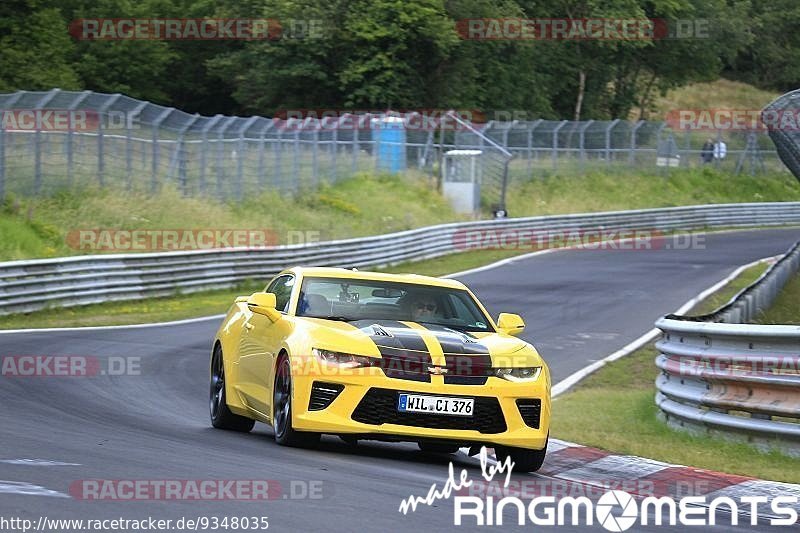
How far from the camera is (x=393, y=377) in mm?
9648

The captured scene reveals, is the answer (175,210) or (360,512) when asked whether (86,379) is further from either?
(175,210)

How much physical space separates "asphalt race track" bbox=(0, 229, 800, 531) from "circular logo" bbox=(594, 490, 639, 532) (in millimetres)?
133

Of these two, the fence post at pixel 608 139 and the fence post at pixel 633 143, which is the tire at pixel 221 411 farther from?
the fence post at pixel 633 143

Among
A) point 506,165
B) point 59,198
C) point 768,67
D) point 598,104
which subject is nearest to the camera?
point 59,198

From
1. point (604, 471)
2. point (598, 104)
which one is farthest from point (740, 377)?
point (598, 104)

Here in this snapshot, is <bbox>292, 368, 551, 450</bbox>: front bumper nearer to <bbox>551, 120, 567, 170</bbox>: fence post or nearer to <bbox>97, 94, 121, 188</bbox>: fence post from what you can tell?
<bbox>97, 94, 121, 188</bbox>: fence post

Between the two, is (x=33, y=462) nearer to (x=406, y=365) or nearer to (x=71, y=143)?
(x=406, y=365)

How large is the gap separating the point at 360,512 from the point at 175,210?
84.1 ft

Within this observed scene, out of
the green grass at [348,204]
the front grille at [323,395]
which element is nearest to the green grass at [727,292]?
the green grass at [348,204]

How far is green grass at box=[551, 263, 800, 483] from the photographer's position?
33.3ft

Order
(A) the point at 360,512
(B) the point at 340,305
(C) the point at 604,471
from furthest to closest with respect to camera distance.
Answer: (B) the point at 340,305 → (C) the point at 604,471 → (A) the point at 360,512

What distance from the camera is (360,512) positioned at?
7.11 metres

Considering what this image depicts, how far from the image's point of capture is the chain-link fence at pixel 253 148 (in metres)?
28.3

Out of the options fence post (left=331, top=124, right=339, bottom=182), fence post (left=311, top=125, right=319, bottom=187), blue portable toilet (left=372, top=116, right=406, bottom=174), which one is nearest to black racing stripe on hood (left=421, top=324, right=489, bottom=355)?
fence post (left=311, top=125, right=319, bottom=187)
